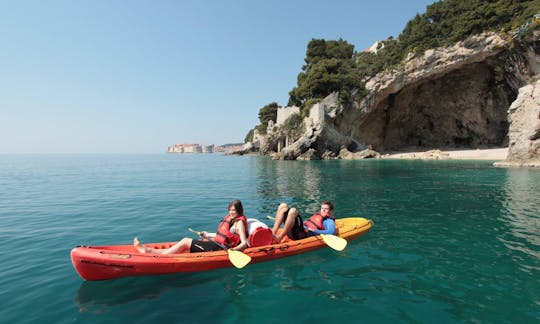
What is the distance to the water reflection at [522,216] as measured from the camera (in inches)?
254

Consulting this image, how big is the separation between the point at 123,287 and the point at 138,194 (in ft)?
39.4

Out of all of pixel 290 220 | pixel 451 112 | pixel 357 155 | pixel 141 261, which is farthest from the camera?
pixel 451 112

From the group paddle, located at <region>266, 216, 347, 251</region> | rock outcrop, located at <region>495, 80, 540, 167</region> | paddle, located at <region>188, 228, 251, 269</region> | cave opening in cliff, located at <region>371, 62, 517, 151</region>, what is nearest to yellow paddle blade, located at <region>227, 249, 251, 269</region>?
paddle, located at <region>188, 228, 251, 269</region>

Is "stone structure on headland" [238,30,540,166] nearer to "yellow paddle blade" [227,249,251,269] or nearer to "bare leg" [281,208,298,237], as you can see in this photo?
"bare leg" [281,208,298,237]

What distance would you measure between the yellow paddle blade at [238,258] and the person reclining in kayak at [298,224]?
117 centimetres

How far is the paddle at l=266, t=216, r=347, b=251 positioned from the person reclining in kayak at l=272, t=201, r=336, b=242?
31 cm

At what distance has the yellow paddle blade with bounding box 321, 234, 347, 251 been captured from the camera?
6.21 meters

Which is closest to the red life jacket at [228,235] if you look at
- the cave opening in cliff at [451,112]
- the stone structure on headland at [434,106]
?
the stone structure on headland at [434,106]

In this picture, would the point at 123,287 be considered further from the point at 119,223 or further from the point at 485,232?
the point at 485,232

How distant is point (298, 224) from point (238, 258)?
1.92m

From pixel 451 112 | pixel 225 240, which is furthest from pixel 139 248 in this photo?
pixel 451 112

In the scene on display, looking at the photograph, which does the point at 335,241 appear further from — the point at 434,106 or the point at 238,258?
the point at 434,106

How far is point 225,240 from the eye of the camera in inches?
231

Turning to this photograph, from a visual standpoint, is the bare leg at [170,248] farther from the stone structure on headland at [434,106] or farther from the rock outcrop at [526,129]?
the stone structure on headland at [434,106]
